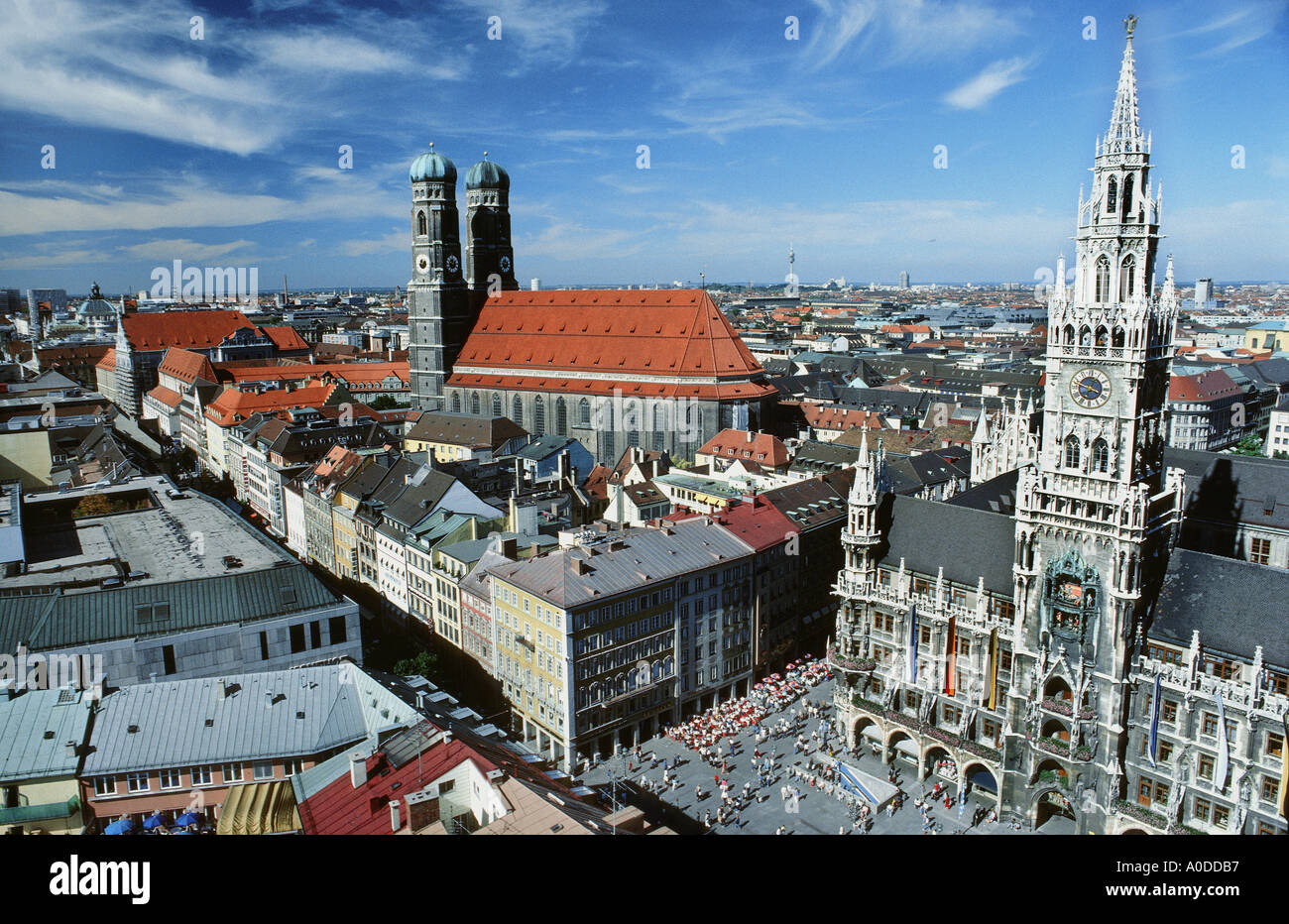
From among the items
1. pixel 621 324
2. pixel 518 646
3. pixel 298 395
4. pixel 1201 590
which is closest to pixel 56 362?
pixel 298 395

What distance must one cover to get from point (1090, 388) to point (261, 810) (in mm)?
35736

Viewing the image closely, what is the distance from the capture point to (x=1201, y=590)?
38.8 meters

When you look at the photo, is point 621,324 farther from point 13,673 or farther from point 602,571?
point 13,673

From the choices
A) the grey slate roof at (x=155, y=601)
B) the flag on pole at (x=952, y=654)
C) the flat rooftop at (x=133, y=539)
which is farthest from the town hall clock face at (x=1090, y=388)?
the flat rooftop at (x=133, y=539)

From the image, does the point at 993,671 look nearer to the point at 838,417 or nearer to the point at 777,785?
the point at 777,785

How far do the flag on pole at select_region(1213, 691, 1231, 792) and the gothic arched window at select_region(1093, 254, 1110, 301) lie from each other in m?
16.5

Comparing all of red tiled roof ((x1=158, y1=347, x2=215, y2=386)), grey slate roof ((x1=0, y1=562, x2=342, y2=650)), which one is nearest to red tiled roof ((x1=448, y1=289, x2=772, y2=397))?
red tiled roof ((x1=158, y1=347, x2=215, y2=386))

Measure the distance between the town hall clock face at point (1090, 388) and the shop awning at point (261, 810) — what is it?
34.2m

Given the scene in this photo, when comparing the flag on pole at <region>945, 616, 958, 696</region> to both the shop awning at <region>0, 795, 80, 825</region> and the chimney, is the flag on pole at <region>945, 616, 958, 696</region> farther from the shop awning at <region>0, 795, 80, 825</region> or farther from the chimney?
the shop awning at <region>0, 795, 80, 825</region>

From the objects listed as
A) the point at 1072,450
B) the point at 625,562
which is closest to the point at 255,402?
the point at 625,562

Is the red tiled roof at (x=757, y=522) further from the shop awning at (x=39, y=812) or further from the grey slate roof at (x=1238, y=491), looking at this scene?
the shop awning at (x=39, y=812)

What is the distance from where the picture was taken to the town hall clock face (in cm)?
3919

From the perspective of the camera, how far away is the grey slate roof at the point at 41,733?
3017 cm
